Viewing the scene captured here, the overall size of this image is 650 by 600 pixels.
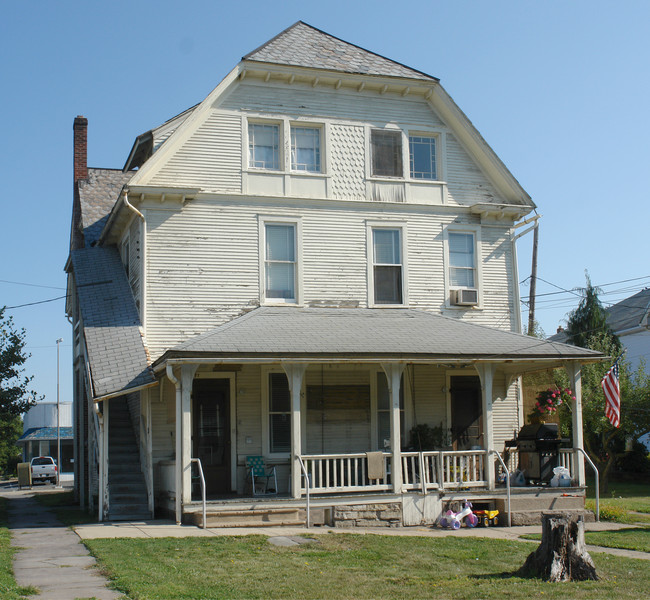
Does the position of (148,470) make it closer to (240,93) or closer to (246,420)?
(246,420)

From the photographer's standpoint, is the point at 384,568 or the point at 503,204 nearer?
the point at 384,568

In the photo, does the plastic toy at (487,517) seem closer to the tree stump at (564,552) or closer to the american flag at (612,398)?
the american flag at (612,398)

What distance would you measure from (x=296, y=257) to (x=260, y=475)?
16.1 feet

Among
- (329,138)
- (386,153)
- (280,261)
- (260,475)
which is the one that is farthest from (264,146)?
(260,475)

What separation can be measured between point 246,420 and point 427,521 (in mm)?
4469

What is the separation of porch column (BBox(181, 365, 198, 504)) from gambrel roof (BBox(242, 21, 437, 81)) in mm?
7508

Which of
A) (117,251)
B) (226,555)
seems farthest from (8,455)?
(226,555)

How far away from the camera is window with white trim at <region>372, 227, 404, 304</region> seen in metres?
19.0

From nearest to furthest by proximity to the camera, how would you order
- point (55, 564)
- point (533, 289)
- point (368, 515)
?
point (55, 564), point (368, 515), point (533, 289)

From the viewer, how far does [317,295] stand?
60.4ft

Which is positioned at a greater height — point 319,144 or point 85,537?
point 319,144

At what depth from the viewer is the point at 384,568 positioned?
1020 centimetres

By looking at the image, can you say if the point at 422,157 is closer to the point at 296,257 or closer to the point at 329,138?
the point at 329,138

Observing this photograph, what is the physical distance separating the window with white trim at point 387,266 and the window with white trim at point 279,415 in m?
3.04
